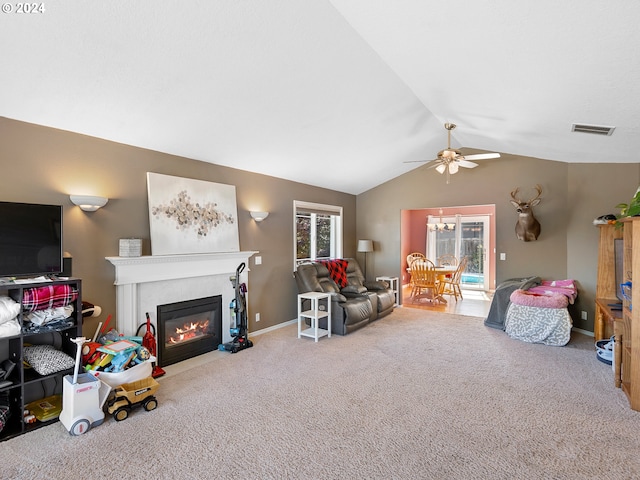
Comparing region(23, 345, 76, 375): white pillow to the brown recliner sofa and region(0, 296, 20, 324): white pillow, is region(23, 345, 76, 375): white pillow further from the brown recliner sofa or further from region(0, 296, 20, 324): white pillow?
the brown recliner sofa

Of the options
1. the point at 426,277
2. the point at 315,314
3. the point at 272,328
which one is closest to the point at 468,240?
the point at 426,277

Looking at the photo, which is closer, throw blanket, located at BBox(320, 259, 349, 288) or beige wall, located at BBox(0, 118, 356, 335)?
beige wall, located at BBox(0, 118, 356, 335)

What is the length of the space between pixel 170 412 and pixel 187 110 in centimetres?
259

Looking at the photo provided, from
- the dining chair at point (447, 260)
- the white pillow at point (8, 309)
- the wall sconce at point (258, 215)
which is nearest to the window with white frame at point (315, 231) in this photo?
the wall sconce at point (258, 215)

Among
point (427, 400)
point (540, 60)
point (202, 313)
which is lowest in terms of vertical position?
point (427, 400)

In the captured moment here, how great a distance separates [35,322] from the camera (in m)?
2.42

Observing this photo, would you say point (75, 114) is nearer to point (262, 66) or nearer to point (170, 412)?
point (262, 66)

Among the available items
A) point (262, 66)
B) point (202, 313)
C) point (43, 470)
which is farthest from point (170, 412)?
point (262, 66)

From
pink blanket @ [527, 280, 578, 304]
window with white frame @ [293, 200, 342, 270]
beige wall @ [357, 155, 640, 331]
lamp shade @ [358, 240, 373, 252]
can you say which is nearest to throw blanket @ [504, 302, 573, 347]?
pink blanket @ [527, 280, 578, 304]

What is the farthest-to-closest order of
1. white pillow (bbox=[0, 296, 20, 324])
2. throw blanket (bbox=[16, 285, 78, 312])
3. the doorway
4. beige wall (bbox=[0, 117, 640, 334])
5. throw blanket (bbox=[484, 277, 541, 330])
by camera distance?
the doorway
throw blanket (bbox=[484, 277, 541, 330])
beige wall (bbox=[0, 117, 640, 334])
throw blanket (bbox=[16, 285, 78, 312])
white pillow (bbox=[0, 296, 20, 324])

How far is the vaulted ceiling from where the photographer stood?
1993 mm

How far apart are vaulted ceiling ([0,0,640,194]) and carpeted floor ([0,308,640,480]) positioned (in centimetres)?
247

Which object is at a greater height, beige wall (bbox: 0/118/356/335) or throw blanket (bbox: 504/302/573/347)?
beige wall (bbox: 0/118/356/335)

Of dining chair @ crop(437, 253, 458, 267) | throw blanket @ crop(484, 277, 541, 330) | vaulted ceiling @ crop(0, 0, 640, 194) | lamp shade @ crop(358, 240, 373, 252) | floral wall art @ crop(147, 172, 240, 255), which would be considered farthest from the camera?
dining chair @ crop(437, 253, 458, 267)
